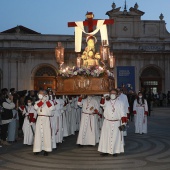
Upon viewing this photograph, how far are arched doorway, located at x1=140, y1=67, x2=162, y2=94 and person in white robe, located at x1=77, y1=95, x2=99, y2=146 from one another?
2376 cm

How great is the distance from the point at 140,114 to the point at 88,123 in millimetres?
4619

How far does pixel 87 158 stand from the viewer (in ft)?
31.7

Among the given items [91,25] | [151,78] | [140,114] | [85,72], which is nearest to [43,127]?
[85,72]

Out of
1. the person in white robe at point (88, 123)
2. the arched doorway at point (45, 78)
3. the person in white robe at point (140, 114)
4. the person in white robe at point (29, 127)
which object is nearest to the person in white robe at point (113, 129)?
the person in white robe at point (88, 123)

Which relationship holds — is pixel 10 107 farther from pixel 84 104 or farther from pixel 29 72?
pixel 29 72

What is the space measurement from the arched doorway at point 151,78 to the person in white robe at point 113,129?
25.2 m

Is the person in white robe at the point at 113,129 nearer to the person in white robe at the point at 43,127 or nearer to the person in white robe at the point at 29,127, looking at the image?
the person in white robe at the point at 43,127

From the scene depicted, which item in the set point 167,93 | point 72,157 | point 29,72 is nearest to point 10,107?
point 72,157

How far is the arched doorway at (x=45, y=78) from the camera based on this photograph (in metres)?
33.1

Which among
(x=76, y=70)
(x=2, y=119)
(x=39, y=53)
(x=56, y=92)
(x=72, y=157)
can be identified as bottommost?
(x=72, y=157)

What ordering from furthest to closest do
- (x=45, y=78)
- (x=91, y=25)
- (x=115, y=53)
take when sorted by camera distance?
1. (x=115, y=53)
2. (x=45, y=78)
3. (x=91, y=25)

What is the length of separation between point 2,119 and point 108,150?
169 inches

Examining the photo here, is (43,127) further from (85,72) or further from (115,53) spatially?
(115,53)

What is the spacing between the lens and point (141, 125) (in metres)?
15.1
